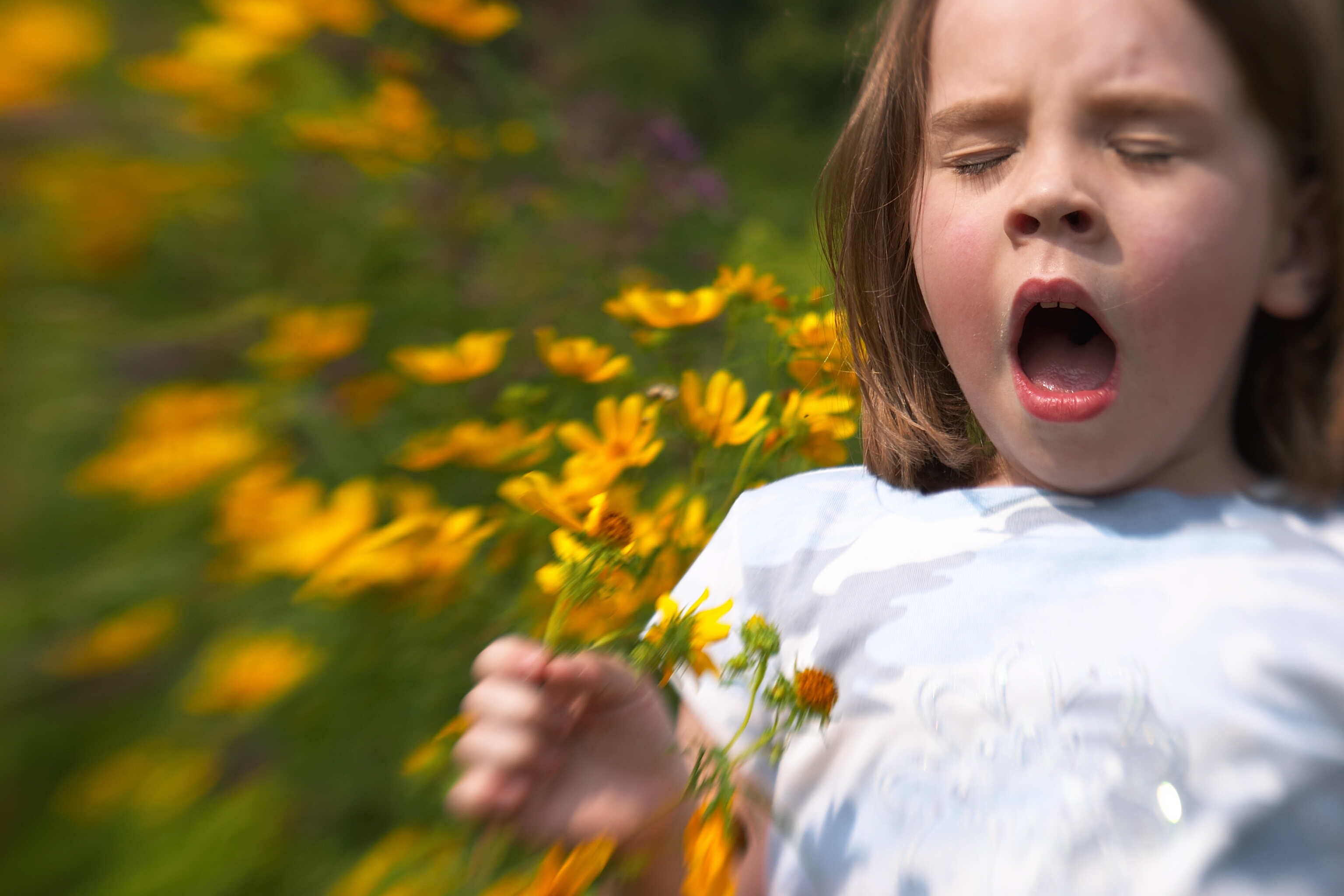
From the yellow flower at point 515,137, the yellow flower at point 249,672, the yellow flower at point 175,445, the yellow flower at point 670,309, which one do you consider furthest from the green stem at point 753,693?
the yellow flower at point 515,137

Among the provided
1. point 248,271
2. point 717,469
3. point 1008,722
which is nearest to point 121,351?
point 248,271

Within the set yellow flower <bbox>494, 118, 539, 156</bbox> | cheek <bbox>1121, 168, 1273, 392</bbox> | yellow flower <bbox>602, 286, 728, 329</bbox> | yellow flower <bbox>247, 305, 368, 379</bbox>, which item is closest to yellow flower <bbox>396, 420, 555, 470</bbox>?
yellow flower <bbox>602, 286, 728, 329</bbox>

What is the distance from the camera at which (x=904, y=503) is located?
1.82 ft

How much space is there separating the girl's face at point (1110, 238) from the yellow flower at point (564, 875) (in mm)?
316

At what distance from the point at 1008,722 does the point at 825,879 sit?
14 cm

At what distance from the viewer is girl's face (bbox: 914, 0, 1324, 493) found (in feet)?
1.37

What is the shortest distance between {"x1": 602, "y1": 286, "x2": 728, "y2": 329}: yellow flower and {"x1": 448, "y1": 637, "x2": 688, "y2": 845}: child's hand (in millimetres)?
366

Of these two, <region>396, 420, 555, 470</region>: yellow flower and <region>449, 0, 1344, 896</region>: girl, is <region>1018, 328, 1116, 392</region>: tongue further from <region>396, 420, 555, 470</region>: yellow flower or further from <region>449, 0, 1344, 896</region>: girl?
<region>396, 420, 555, 470</region>: yellow flower

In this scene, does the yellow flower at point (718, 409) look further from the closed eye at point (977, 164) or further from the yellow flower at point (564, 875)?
the yellow flower at point (564, 875)

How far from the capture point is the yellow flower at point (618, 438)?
0.61m

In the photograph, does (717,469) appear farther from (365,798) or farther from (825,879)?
(365,798)

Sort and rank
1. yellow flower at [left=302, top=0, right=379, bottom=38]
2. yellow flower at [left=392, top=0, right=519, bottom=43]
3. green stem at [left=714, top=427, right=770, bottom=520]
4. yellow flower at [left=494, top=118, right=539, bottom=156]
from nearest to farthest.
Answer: green stem at [left=714, top=427, right=770, bottom=520] < yellow flower at [left=302, top=0, right=379, bottom=38] < yellow flower at [left=392, top=0, right=519, bottom=43] < yellow flower at [left=494, top=118, right=539, bottom=156]

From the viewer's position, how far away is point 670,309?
752 millimetres

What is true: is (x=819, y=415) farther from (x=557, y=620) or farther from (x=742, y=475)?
(x=557, y=620)
